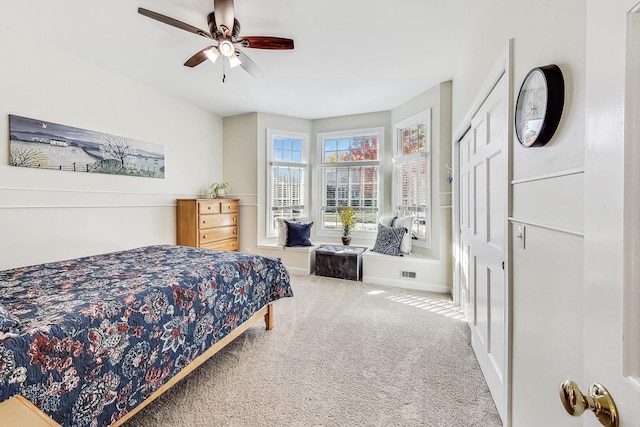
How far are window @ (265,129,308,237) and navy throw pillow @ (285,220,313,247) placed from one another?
419mm

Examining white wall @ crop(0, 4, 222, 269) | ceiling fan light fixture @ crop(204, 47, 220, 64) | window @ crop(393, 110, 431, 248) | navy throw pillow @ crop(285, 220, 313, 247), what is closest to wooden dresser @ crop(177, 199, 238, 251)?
white wall @ crop(0, 4, 222, 269)

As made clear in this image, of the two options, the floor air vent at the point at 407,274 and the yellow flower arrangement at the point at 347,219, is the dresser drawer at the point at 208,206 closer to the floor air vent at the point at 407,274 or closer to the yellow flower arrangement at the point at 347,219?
the yellow flower arrangement at the point at 347,219

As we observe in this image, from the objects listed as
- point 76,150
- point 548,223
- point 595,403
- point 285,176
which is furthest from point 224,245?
point 595,403

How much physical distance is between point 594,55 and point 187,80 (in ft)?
13.4

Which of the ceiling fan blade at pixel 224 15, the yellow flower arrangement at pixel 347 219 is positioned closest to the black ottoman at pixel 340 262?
the yellow flower arrangement at pixel 347 219

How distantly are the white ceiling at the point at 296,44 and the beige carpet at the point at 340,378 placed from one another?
2.79 metres

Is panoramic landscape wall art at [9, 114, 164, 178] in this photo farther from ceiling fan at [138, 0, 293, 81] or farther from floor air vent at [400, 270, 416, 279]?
floor air vent at [400, 270, 416, 279]

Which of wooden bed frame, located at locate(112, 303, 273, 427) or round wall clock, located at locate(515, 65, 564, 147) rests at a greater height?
round wall clock, located at locate(515, 65, 564, 147)

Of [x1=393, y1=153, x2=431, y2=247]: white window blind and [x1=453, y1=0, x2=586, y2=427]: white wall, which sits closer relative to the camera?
[x1=453, y1=0, x2=586, y2=427]: white wall

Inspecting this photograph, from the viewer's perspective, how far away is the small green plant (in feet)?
15.7

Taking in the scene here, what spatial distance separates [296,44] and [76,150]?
2.62 meters

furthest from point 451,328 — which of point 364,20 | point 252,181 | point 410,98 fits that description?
point 252,181

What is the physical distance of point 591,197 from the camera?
0.53 metres

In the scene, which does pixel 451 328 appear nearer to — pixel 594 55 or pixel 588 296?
pixel 588 296
